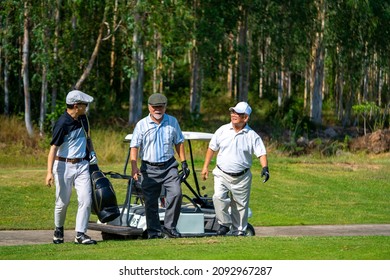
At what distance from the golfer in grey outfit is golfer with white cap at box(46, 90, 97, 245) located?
94cm

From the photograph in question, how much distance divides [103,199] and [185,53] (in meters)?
39.6

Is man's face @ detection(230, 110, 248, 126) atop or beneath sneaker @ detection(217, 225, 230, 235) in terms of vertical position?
atop

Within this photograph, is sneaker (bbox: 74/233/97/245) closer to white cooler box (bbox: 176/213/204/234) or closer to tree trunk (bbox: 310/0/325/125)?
white cooler box (bbox: 176/213/204/234)

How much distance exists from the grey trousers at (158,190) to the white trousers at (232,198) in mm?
859

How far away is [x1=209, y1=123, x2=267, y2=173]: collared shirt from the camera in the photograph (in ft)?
56.2

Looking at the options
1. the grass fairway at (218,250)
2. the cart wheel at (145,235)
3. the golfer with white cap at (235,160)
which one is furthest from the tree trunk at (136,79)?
the grass fairway at (218,250)

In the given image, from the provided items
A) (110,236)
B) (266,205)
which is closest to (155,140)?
(110,236)

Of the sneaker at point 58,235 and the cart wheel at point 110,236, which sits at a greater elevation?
the sneaker at point 58,235

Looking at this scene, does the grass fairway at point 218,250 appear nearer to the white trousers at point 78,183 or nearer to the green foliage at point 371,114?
the white trousers at point 78,183

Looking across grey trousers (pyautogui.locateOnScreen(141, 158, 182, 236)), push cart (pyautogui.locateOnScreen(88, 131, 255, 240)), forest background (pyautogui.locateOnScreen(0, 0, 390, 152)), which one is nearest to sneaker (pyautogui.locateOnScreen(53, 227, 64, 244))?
push cart (pyautogui.locateOnScreen(88, 131, 255, 240))

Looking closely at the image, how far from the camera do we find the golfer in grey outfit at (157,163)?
16641 mm

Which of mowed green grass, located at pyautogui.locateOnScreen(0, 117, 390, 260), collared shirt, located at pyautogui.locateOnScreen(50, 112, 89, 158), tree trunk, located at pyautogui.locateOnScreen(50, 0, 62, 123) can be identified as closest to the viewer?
mowed green grass, located at pyautogui.locateOnScreen(0, 117, 390, 260)
